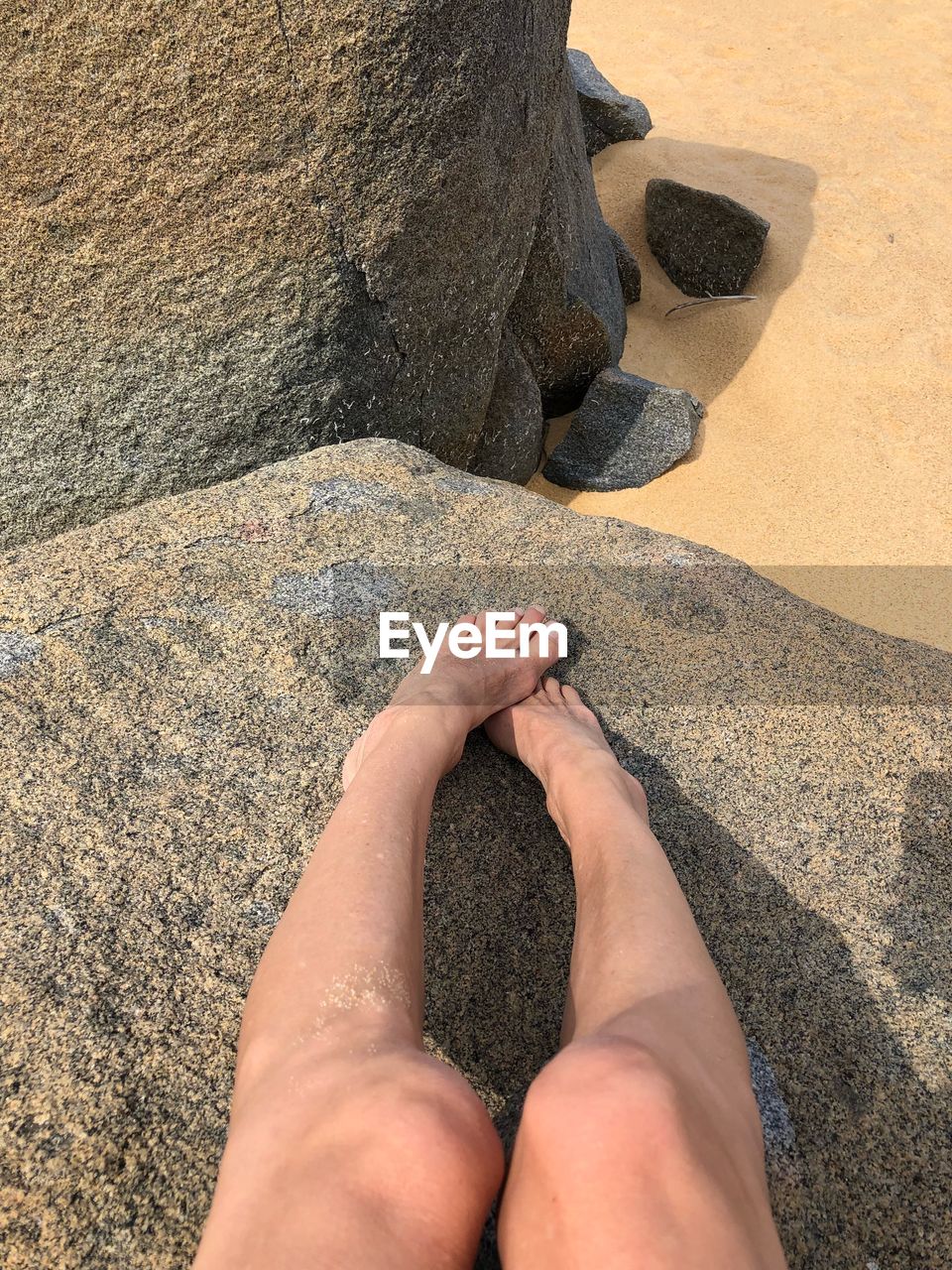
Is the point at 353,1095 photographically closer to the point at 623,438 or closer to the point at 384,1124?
the point at 384,1124

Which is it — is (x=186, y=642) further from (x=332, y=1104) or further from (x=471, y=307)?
(x=471, y=307)

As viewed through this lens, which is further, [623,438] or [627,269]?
[627,269]

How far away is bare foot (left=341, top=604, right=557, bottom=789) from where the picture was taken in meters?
1.41

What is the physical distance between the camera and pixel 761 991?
1.22m

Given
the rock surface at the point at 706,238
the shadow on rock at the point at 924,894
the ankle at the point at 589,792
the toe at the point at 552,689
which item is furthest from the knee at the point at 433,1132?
the rock surface at the point at 706,238

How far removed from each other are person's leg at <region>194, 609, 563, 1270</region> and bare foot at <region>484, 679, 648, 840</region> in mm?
231

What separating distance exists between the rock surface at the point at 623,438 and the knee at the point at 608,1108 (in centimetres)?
→ 257

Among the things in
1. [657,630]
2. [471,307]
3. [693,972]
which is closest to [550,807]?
[693,972]

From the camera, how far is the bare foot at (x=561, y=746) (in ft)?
4.44

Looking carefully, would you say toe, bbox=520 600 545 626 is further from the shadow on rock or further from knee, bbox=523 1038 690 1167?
knee, bbox=523 1038 690 1167

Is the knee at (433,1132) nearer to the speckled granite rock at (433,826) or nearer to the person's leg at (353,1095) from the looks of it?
the person's leg at (353,1095)

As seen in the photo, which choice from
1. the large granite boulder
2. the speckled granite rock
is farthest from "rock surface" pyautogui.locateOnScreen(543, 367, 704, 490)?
the speckled granite rock

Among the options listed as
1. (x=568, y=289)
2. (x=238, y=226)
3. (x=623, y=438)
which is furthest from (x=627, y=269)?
(x=238, y=226)

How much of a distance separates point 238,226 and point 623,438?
5.44 feet
